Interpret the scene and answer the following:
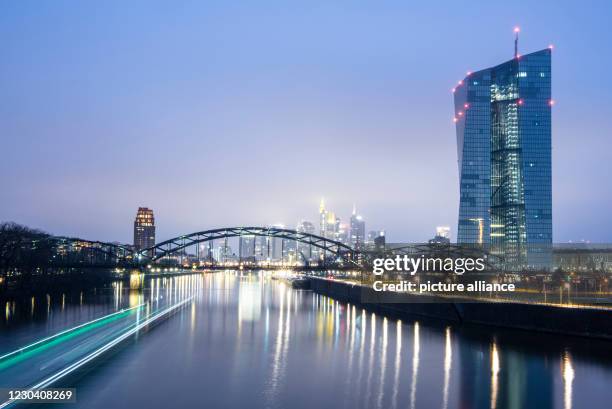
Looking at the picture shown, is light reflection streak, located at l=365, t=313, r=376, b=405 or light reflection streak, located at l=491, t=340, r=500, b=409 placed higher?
light reflection streak, located at l=491, t=340, r=500, b=409

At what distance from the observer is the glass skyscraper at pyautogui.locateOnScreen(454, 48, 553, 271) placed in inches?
5679

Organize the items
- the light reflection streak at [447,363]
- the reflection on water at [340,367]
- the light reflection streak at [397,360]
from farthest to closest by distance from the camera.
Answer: the light reflection streak at [397,360]
the light reflection streak at [447,363]
the reflection on water at [340,367]

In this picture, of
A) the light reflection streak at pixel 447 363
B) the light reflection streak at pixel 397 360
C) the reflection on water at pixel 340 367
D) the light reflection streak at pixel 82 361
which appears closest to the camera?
the light reflection streak at pixel 82 361

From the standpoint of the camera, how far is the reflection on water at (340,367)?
2930cm

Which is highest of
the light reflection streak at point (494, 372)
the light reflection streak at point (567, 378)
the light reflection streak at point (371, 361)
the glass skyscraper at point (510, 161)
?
the glass skyscraper at point (510, 161)

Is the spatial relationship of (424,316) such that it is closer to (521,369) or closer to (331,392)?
(521,369)

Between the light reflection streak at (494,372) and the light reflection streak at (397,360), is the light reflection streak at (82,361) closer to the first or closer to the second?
the light reflection streak at (397,360)

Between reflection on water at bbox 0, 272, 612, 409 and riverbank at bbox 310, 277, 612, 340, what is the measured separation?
4.03 feet

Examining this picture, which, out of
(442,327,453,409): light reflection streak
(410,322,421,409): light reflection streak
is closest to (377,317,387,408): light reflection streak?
(410,322,421,409): light reflection streak

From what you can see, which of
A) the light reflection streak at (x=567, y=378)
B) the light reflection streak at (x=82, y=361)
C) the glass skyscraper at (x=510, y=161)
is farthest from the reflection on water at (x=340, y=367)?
the glass skyscraper at (x=510, y=161)

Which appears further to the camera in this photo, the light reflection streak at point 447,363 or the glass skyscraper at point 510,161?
the glass skyscraper at point 510,161

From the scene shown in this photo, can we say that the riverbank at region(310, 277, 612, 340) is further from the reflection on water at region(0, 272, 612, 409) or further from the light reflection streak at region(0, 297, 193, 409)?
the light reflection streak at region(0, 297, 193, 409)

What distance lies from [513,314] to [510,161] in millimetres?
107999

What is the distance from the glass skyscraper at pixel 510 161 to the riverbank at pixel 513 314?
233ft
